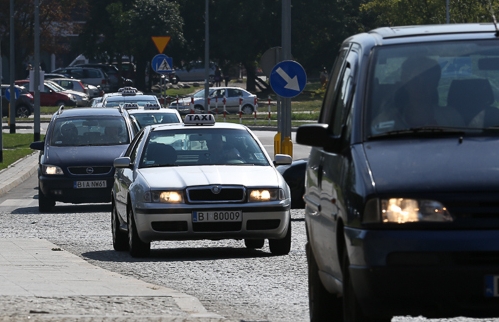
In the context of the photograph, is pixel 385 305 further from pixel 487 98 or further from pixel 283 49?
pixel 283 49

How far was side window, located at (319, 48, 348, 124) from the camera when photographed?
25.3 ft

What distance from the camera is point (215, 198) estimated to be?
13000mm

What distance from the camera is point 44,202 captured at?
68.6 feet

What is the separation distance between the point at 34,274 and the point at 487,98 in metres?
5.19

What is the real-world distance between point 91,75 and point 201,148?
66.0 meters

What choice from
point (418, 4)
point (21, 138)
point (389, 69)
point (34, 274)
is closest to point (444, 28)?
point (389, 69)

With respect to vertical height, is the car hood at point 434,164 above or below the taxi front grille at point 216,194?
above

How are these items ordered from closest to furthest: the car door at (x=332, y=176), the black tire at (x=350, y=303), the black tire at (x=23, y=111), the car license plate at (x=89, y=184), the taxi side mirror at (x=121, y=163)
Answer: the black tire at (x=350, y=303), the car door at (x=332, y=176), the taxi side mirror at (x=121, y=163), the car license plate at (x=89, y=184), the black tire at (x=23, y=111)

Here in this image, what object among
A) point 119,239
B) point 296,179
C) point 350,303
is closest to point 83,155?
point 296,179

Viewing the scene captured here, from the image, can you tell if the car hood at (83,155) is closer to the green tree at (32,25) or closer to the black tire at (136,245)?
the black tire at (136,245)

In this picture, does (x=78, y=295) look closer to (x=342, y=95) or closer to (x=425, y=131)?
(x=342, y=95)

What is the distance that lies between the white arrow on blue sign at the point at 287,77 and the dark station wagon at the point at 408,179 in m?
17.1

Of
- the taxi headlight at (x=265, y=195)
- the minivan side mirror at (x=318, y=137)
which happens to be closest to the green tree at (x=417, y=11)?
the taxi headlight at (x=265, y=195)

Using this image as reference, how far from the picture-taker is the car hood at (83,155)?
823 inches
